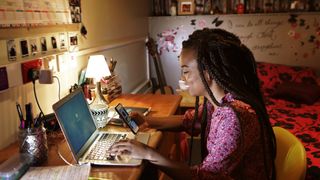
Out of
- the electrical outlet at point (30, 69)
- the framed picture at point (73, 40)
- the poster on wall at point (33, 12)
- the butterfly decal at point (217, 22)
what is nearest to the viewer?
the poster on wall at point (33, 12)

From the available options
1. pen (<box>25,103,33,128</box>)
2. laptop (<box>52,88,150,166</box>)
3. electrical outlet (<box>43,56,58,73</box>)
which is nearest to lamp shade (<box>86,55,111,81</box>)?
electrical outlet (<box>43,56,58,73</box>)

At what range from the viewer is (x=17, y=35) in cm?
138

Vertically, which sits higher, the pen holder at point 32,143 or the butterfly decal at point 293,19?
the butterfly decal at point 293,19

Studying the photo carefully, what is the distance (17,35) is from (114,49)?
Answer: 50.4 inches

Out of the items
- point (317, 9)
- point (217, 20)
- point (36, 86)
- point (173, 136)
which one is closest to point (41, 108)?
point (36, 86)

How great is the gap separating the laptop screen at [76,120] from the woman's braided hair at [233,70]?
506mm

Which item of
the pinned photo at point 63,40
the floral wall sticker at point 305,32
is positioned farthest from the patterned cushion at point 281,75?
the pinned photo at point 63,40

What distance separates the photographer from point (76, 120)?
4.23ft

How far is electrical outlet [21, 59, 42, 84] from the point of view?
141cm

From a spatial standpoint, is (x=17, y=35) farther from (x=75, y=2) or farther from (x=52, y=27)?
(x=75, y=2)

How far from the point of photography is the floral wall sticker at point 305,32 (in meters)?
3.44

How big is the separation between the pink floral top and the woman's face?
0.38 feet

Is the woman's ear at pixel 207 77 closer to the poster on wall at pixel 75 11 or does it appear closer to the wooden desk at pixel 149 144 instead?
the wooden desk at pixel 149 144

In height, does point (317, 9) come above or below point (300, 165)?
above
